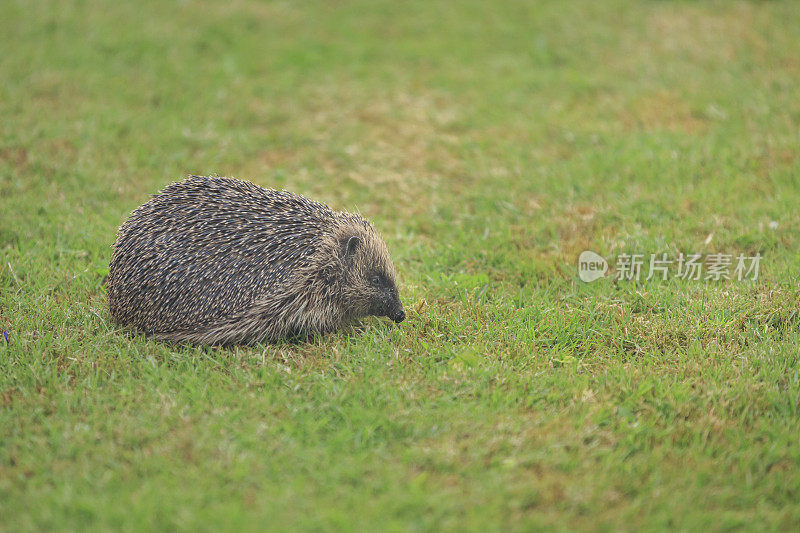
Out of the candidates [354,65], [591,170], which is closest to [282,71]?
[354,65]

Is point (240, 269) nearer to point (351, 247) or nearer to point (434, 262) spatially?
point (351, 247)

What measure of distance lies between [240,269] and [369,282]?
3.73 feet

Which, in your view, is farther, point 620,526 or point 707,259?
point 707,259

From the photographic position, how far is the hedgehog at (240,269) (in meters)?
5.52

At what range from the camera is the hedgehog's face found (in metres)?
6.05

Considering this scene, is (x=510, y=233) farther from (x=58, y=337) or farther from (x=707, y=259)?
(x=58, y=337)

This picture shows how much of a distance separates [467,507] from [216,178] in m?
3.60

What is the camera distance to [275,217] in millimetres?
5891

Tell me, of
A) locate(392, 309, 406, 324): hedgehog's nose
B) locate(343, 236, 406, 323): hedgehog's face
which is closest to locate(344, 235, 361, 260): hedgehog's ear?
locate(343, 236, 406, 323): hedgehog's face

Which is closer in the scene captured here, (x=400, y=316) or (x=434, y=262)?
(x=400, y=316)

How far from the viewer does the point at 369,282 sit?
6.11m

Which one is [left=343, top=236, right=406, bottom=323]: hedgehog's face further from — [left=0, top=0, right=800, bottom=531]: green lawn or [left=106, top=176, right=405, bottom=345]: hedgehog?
[left=0, top=0, right=800, bottom=531]: green lawn

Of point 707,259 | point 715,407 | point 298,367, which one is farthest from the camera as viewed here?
point 707,259

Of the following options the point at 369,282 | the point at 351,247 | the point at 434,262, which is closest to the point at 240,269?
the point at 351,247
